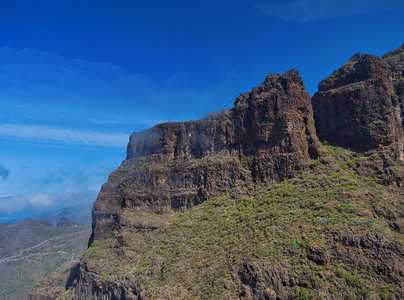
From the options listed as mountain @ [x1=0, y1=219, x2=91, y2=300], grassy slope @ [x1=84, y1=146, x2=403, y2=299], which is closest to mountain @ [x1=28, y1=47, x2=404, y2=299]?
grassy slope @ [x1=84, y1=146, x2=403, y2=299]

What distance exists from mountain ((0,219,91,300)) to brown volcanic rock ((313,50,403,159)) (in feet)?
283

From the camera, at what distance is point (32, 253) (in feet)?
349

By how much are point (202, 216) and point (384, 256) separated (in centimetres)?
2818

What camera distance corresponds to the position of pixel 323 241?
2903 centimetres

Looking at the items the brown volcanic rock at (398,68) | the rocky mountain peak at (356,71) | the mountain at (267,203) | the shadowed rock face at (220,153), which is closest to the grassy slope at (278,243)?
the mountain at (267,203)

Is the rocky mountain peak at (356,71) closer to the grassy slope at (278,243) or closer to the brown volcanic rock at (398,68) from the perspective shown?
the brown volcanic rock at (398,68)

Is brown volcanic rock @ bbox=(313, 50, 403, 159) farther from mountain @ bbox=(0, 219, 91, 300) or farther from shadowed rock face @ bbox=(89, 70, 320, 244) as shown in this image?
mountain @ bbox=(0, 219, 91, 300)

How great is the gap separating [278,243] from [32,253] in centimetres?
11703

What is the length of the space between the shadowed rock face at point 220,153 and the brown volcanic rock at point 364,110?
544 cm

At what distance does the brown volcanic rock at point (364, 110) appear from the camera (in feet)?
143

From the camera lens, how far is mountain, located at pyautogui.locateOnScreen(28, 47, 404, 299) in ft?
90.2

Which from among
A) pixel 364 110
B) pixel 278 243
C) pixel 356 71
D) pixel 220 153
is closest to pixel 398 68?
pixel 356 71

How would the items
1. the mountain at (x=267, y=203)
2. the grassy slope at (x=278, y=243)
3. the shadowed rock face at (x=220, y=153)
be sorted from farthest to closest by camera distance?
the shadowed rock face at (x=220, y=153)
the mountain at (x=267, y=203)
the grassy slope at (x=278, y=243)

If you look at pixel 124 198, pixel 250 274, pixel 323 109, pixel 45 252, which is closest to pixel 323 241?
pixel 250 274
